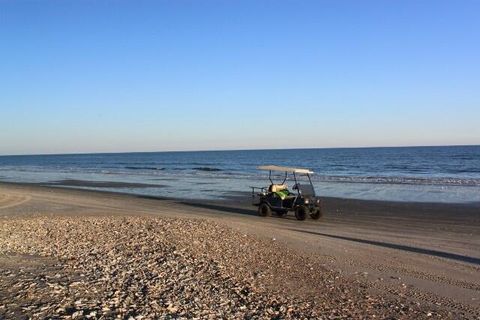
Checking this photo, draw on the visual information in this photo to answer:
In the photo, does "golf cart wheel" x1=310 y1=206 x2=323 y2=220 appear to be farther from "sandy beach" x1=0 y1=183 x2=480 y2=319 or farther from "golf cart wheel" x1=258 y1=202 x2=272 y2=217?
"golf cart wheel" x1=258 y1=202 x2=272 y2=217

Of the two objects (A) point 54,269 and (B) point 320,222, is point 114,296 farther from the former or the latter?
(B) point 320,222

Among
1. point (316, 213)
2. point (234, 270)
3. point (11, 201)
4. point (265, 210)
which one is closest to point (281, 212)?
point (265, 210)

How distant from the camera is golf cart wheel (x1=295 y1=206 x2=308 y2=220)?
53.7 ft

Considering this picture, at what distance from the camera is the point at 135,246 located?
986cm

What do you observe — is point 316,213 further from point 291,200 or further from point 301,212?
point 291,200

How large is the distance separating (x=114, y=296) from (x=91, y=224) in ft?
23.9

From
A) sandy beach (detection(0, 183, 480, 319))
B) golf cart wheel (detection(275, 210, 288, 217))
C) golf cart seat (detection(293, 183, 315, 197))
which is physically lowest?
golf cart wheel (detection(275, 210, 288, 217))

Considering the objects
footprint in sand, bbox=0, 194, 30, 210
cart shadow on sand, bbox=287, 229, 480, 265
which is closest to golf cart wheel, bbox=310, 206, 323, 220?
cart shadow on sand, bbox=287, 229, 480, 265

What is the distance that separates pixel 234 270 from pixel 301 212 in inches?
341

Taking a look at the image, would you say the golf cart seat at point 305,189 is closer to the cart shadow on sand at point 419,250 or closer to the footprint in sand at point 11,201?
the cart shadow on sand at point 419,250

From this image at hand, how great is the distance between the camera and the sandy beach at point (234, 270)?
6039 mm

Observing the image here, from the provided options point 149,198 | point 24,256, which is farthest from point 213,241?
point 149,198

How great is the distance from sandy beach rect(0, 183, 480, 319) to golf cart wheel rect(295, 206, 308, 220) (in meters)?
1.09

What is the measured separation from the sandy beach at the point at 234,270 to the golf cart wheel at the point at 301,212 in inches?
43.1
